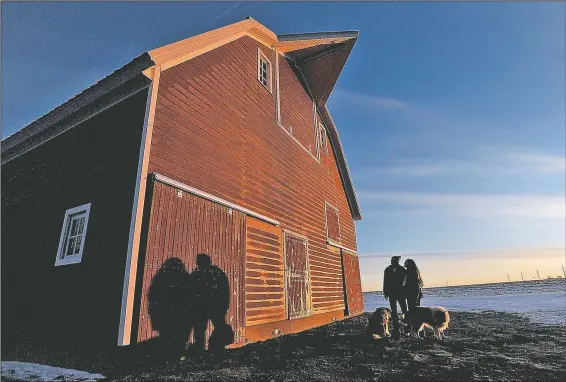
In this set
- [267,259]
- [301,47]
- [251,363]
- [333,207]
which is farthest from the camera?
[333,207]

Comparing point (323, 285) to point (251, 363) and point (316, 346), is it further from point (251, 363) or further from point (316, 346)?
point (251, 363)

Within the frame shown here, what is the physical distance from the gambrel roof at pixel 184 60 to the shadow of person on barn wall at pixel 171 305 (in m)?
3.57

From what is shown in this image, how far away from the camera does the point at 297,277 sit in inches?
381

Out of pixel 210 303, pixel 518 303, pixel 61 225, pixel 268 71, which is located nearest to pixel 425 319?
pixel 210 303

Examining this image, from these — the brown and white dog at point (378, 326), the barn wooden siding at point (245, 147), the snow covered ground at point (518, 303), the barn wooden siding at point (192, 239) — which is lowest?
the snow covered ground at point (518, 303)

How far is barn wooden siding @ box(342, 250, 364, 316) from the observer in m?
14.0

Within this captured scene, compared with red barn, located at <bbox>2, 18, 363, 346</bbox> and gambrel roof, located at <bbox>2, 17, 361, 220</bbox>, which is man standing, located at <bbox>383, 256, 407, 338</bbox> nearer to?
red barn, located at <bbox>2, 18, 363, 346</bbox>

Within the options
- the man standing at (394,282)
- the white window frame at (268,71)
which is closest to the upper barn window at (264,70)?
the white window frame at (268,71)

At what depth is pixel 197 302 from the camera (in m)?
6.03

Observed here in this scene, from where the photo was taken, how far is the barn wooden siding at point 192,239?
537 centimetres

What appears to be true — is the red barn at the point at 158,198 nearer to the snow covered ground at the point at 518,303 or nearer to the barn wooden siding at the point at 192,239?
the barn wooden siding at the point at 192,239

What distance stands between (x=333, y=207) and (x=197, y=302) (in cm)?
913

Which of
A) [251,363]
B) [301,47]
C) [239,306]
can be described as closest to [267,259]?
[239,306]

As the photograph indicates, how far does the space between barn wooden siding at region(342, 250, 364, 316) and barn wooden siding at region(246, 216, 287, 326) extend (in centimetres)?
594
